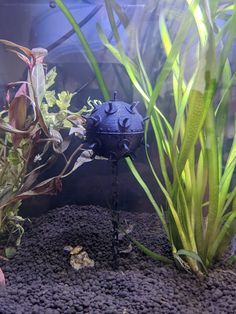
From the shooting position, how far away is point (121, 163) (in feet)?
5.45

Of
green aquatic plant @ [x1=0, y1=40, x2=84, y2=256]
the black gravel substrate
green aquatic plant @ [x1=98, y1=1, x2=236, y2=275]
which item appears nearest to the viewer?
the black gravel substrate

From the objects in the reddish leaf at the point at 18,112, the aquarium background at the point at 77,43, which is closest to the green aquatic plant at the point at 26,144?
the reddish leaf at the point at 18,112

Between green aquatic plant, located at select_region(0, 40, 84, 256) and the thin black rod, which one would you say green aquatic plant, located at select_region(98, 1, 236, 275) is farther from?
green aquatic plant, located at select_region(0, 40, 84, 256)

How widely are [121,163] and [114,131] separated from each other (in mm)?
628

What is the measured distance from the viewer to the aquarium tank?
1067 millimetres

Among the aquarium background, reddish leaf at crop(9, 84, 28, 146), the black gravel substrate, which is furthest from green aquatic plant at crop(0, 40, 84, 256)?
the aquarium background

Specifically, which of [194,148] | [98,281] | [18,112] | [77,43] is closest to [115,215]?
[98,281]

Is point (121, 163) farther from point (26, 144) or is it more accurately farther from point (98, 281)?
point (98, 281)

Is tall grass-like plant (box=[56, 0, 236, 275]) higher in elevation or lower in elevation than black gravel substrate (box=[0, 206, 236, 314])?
higher

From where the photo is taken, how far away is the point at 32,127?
1207 mm

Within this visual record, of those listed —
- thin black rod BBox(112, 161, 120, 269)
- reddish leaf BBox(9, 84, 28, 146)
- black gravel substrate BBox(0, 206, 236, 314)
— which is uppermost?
reddish leaf BBox(9, 84, 28, 146)

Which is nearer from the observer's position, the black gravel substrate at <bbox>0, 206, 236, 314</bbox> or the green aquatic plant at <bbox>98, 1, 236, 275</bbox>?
the black gravel substrate at <bbox>0, 206, 236, 314</bbox>

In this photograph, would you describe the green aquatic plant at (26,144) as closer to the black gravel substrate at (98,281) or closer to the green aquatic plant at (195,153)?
the black gravel substrate at (98,281)

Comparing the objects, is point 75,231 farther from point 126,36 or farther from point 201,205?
point 126,36
